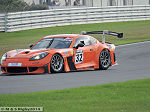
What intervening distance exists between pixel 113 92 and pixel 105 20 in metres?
23.4

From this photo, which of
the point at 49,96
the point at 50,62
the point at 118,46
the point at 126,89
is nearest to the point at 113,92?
the point at 126,89

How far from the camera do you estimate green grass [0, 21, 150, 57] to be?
873 inches

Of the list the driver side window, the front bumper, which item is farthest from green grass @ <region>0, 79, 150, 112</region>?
the driver side window

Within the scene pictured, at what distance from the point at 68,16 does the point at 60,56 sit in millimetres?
17611

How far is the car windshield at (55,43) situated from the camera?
503 inches

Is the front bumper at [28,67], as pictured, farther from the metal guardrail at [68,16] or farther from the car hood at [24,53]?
the metal guardrail at [68,16]

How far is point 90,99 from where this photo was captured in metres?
7.59

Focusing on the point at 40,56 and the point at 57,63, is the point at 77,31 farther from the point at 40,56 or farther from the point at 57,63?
the point at 40,56

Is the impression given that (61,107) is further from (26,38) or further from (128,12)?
(128,12)

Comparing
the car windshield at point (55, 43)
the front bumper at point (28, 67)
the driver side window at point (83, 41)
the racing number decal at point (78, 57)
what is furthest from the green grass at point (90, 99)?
the driver side window at point (83, 41)

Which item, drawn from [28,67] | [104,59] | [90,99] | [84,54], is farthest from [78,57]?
[90,99]

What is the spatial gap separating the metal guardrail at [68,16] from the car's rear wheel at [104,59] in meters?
13.8

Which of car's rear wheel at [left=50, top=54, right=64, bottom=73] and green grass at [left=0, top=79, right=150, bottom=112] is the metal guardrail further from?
green grass at [left=0, top=79, right=150, bottom=112]

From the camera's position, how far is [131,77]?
10984 mm
